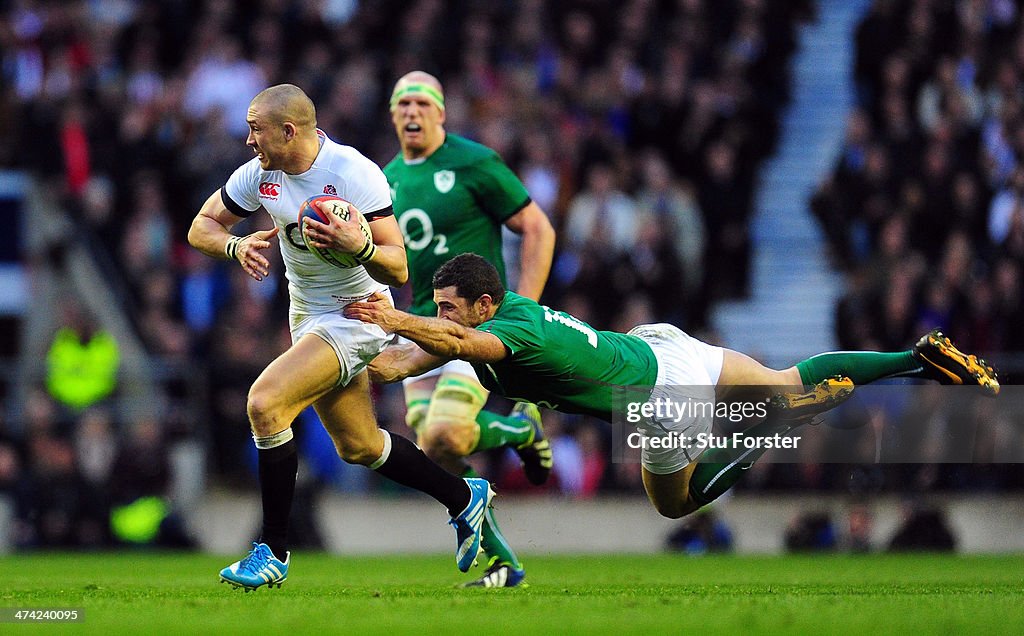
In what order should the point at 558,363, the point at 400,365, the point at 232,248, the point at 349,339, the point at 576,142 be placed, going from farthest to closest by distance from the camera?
the point at 576,142
the point at 400,365
the point at 349,339
the point at 232,248
the point at 558,363

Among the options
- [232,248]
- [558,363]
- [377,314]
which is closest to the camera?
[377,314]

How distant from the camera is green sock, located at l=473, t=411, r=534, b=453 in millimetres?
10742

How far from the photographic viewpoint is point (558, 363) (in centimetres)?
834

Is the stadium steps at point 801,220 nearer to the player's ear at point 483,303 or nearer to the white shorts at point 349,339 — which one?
the white shorts at point 349,339

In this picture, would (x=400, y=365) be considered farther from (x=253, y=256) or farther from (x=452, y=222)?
(x=452, y=222)

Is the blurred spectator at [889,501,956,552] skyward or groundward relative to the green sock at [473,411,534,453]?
groundward

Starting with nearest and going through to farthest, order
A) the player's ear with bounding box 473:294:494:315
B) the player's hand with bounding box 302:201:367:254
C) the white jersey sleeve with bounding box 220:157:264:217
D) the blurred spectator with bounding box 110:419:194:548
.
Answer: the player's hand with bounding box 302:201:367:254 < the player's ear with bounding box 473:294:494:315 < the white jersey sleeve with bounding box 220:157:264:217 < the blurred spectator with bounding box 110:419:194:548

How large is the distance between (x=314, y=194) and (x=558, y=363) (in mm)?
1614

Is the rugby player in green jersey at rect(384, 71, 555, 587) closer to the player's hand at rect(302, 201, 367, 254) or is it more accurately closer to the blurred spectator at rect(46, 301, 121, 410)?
the player's hand at rect(302, 201, 367, 254)

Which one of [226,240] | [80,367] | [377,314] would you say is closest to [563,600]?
[377,314]

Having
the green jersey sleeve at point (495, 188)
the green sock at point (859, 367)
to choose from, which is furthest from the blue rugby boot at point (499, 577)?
the green jersey sleeve at point (495, 188)

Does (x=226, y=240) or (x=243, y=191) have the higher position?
(x=243, y=191)

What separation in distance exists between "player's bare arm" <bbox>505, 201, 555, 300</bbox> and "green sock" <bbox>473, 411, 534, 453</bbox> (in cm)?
86

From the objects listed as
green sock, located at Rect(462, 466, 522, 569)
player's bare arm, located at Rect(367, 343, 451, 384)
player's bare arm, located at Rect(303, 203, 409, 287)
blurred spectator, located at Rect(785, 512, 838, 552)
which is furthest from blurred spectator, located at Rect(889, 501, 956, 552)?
player's bare arm, located at Rect(303, 203, 409, 287)
